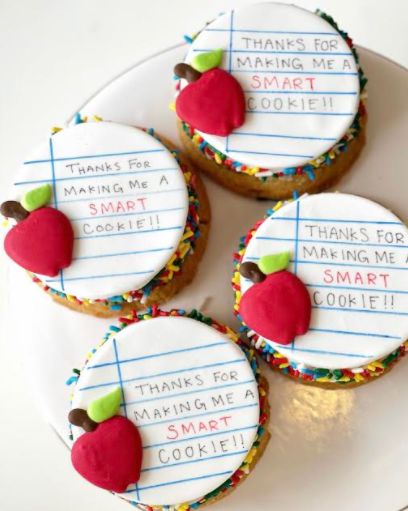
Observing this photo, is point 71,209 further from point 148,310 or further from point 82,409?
point 82,409

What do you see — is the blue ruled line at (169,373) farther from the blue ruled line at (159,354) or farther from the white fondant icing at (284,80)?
the white fondant icing at (284,80)

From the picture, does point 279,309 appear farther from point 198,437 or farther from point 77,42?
point 77,42

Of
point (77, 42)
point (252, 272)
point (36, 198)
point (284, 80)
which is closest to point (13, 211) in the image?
point (36, 198)

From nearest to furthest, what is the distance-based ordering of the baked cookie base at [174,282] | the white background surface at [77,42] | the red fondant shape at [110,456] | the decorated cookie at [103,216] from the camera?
1. the red fondant shape at [110,456]
2. the decorated cookie at [103,216]
3. the baked cookie base at [174,282]
4. the white background surface at [77,42]

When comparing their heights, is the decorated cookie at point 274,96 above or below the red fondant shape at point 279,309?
above

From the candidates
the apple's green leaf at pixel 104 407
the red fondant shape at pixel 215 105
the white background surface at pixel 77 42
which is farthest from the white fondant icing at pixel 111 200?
the white background surface at pixel 77 42

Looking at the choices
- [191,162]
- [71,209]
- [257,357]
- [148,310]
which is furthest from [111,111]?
[257,357]
